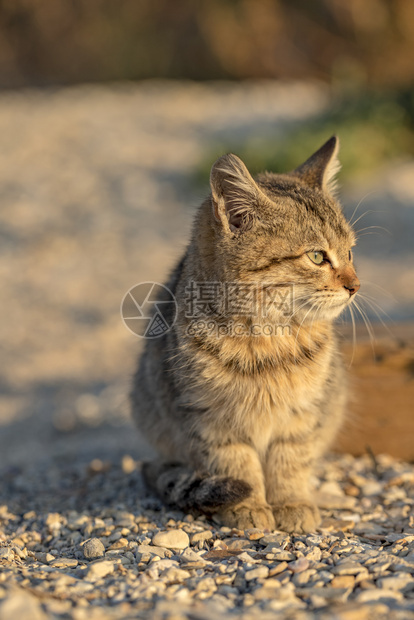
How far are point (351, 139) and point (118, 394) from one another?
5.01 m

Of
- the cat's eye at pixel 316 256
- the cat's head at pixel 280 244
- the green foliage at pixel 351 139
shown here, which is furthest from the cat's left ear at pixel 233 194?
the green foliage at pixel 351 139

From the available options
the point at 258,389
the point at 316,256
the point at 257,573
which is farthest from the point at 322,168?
the point at 257,573

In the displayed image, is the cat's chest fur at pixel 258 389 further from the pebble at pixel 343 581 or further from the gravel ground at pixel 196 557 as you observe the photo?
the pebble at pixel 343 581

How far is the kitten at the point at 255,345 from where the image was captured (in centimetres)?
269

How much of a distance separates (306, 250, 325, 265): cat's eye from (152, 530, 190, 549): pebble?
1.16m

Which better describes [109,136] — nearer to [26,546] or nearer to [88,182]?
[88,182]

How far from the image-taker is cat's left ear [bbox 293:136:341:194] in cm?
314

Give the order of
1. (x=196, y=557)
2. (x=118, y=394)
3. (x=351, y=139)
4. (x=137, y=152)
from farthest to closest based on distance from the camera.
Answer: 1. (x=137, y=152)
2. (x=351, y=139)
3. (x=118, y=394)
4. (x=196, y=557)

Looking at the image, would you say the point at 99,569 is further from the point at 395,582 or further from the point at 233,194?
the point at 233,194

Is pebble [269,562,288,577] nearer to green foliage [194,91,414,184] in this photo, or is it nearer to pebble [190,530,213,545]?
pebble [190,530,213,545]

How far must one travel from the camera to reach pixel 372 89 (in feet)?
32.4

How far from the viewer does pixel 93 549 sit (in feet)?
8.05

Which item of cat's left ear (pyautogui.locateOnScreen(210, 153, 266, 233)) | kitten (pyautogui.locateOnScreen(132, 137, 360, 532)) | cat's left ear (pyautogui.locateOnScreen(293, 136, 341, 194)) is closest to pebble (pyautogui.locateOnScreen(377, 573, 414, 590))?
kitten (pyautogui.locateOnScreen(132, 137, 360, 532))

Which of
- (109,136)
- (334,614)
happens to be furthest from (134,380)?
(109,136)
